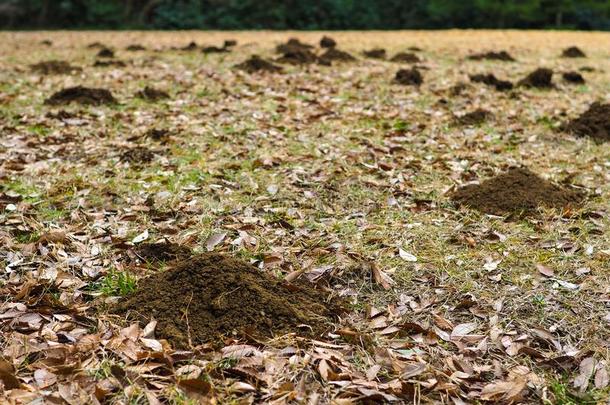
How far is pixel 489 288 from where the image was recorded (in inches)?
135

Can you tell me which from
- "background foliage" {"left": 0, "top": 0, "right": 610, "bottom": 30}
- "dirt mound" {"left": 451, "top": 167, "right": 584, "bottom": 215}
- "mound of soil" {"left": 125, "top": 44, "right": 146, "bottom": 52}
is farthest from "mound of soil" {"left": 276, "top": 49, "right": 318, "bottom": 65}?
"background foliage" {"left": 0, "top": 0, "right": 610, "bottom": 30}

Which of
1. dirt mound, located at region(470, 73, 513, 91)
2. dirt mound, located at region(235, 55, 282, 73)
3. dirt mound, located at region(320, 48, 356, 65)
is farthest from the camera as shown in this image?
dirt mound, located at region(320, 48, 356, 65)

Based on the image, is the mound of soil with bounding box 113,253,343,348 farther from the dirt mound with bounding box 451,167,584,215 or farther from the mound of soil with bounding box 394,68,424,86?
the mound of soil with bounding box 394,68,424,86

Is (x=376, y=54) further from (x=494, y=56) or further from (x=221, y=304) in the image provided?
(x=221, y=304)

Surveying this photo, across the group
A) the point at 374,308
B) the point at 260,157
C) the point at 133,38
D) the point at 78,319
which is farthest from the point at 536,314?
the point at 133,38

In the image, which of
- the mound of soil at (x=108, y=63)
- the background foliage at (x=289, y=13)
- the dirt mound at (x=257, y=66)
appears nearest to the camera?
the dirt mound at (x=257, y=66)

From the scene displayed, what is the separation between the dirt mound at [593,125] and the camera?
240 inches

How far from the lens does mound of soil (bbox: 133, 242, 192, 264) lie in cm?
365

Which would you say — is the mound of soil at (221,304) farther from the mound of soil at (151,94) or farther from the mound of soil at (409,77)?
the mound of soil at (409,77)

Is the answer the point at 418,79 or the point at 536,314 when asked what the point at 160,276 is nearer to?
the point at 536,314

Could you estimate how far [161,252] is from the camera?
3697mm

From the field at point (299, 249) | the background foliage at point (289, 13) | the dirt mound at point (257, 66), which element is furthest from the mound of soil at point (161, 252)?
the background foliage at point (289, 13)

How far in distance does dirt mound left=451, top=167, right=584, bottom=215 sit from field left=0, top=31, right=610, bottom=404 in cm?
3

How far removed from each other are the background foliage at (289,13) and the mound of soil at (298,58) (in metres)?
10.9
